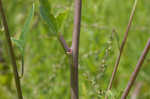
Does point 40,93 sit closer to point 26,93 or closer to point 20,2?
point 26,93

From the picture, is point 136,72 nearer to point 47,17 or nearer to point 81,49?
point 47,17

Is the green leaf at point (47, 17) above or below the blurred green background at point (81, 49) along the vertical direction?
above

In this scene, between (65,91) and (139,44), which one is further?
(139,44)

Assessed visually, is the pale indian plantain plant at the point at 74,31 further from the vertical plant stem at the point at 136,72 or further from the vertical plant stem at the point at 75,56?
the vertical plant stem at the point at 136,72

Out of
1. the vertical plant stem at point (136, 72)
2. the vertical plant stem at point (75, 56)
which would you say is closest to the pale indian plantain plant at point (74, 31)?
the vertical plant stem at point (75, 56)

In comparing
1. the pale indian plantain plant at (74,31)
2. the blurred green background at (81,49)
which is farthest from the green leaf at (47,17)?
the blurred green background at (81,49)

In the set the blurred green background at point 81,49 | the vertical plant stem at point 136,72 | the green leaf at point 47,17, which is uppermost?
the green leaf at point 47,17

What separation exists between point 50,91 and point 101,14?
1.57ft

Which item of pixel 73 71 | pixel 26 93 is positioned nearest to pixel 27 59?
pixel 26 93

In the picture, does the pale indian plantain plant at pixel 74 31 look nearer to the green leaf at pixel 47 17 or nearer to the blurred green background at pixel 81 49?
the green leaf at pixel 47 17

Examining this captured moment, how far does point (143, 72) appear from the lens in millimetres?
1537

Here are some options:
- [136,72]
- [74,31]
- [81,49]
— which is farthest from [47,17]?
[81,49]

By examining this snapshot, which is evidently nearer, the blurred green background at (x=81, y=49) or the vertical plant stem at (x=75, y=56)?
Result: the vertical plant stem at (x=75, y=56)

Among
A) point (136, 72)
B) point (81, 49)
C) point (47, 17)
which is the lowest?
point (81, 49)
